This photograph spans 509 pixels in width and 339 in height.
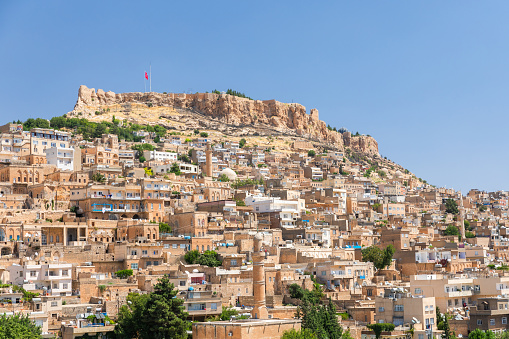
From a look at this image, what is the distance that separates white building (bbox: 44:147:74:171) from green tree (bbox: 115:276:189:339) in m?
29.1

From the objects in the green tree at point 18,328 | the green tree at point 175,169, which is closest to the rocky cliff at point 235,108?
the green tree at point 175,169

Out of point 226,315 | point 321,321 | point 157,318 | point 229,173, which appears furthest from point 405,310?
point 229,173

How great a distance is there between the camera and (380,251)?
161 ft

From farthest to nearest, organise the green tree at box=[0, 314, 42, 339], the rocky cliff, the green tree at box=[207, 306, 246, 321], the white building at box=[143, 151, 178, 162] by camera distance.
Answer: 1. the rocky cliff
2. the white building at box=[143, 151, 178, 162]
3. the green tree at box=[207, 306, 246, 321]
4. the green tree at box=[0, 314, 42, 339]

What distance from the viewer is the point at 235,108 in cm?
11075

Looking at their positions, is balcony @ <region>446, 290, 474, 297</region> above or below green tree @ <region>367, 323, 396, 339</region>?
above

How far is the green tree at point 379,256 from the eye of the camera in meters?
48.4

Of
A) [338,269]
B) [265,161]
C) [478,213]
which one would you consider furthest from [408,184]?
[338,269]

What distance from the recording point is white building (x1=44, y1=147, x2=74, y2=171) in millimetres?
59875

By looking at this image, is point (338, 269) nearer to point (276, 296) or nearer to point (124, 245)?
point (276, 296)

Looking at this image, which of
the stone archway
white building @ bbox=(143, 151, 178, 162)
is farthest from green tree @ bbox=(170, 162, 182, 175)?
the stone archway

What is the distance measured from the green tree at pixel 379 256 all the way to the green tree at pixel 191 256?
1130 cm

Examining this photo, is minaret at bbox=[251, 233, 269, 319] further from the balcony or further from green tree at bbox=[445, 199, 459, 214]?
green tree at bbox=[445, 199, 459, 214]

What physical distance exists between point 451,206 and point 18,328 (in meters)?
62.6
